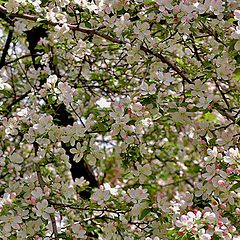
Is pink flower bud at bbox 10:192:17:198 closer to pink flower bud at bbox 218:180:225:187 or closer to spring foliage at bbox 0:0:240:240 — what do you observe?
spring foliage at bbox 0:0:240:240

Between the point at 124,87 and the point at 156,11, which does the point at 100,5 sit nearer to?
the point at 156,11

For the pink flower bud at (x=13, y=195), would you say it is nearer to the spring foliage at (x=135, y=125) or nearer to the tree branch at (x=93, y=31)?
the spring foliage at (x=135, y=125)

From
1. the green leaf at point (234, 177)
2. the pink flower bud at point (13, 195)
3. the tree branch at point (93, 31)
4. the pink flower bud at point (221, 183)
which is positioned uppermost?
the tree branch at point (93, 31)

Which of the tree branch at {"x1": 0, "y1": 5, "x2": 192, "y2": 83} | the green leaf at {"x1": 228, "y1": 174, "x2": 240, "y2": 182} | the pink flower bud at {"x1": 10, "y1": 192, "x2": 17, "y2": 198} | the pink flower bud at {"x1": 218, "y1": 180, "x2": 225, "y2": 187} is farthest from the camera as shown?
the tree branch at {"x1": 0, "y1": 5, "x2": 192, "y2": 83}

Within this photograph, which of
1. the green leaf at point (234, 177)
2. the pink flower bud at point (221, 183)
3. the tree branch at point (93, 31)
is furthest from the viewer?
the tree branch at point (93, 31)

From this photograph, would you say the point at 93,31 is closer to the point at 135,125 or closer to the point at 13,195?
the point at 135,125

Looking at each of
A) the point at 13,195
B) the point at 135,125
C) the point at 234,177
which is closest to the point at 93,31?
the point at 135,125

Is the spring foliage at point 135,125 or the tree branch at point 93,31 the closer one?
the spring foliage at point 135,125

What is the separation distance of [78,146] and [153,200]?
1.15 ft

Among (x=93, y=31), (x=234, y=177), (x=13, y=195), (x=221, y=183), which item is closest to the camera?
(x=234, y=177)

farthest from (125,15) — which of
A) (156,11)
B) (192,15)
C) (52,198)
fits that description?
(52,198)

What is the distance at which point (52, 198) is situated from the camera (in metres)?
2.40

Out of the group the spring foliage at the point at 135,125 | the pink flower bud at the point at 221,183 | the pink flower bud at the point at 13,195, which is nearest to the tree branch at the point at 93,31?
the spring foliage at the point at 135,125

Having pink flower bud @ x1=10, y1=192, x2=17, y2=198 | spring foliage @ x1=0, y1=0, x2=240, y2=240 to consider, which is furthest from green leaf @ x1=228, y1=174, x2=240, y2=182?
pink flower bud @ x1=10, y1=192, x2=17, y2=198
